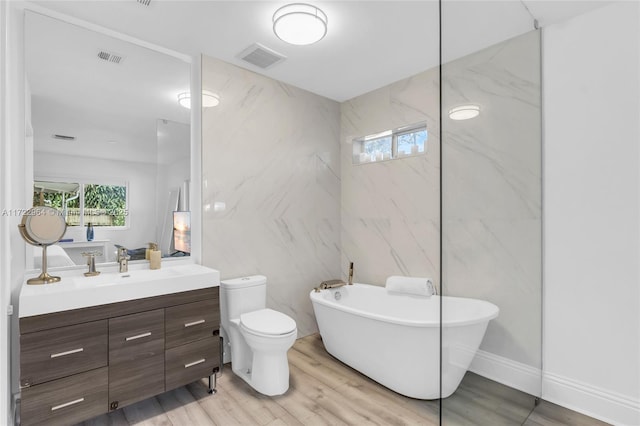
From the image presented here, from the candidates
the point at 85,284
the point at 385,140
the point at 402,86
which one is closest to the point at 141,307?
the point at 85,284

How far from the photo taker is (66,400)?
184cm

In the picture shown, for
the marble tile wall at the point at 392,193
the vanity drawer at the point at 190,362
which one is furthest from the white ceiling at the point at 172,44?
the vanity drawer at the point at 190,362

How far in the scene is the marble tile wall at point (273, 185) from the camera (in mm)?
2904

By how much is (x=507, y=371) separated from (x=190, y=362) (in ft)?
6.40

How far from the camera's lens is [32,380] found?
1.75m

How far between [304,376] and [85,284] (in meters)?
1.67

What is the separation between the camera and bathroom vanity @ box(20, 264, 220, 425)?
1.78m

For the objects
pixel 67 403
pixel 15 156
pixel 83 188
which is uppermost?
pixel 15 156

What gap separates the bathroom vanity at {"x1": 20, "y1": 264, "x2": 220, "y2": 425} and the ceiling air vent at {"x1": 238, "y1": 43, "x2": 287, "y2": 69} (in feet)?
5.79

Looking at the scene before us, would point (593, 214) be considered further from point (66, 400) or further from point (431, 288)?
point (66, 400)

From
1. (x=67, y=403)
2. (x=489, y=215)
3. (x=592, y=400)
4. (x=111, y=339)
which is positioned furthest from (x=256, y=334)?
(x=592, y=400)

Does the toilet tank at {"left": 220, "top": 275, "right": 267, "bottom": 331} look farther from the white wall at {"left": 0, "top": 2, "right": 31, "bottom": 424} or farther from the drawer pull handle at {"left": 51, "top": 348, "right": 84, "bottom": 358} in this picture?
the white wall at {"left": 0, "top": 2, "right": 31, "bottom": 424}

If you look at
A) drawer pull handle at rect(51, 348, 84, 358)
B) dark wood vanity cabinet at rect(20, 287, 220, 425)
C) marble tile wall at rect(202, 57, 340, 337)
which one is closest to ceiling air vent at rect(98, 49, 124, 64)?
marble tile wall at rect(202, 57, 340, 337)

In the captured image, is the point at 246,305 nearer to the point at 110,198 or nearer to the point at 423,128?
the point at 110,198
